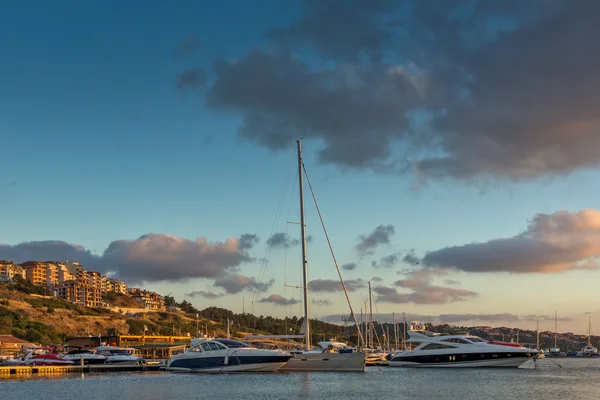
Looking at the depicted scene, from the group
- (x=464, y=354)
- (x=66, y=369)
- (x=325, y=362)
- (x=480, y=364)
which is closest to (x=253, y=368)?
(x=325, y=362)

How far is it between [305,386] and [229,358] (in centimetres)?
1197

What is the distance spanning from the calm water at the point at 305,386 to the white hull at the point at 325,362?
3.31ft

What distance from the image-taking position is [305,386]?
61562mm

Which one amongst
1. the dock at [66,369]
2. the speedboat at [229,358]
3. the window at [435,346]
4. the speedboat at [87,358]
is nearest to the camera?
the speedboat at [229,358]

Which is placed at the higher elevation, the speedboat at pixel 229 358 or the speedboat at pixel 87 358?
the speedboat at pixel 229 358

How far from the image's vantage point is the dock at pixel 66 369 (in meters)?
81.2

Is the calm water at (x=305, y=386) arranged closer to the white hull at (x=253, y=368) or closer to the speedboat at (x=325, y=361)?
the white hull at (x=253, y=368)

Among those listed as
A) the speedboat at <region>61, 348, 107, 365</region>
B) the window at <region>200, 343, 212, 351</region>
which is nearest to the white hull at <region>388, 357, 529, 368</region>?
the window at <region>200, 343, 212, 351</region>

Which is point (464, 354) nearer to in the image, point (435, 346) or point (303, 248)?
point (435, 346)

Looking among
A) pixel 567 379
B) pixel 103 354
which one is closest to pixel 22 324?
pixel 103 354

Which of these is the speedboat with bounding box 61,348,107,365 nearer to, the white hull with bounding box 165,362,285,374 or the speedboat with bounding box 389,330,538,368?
the white hull with bounding box 165,362,285,374

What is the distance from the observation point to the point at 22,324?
507 ft

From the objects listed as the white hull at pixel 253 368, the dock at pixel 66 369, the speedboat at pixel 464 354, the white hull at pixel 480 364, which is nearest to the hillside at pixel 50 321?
the dock at pixel 66 369

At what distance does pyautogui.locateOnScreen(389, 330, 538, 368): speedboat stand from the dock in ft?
107
